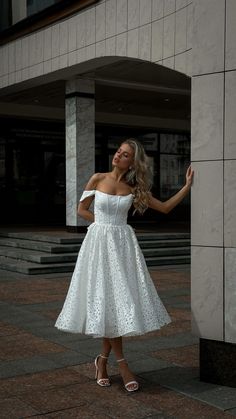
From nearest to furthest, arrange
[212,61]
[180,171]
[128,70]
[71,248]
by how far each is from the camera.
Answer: [212,61] → [71,248] → [128,70] → [180,171]

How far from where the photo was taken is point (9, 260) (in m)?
13.2

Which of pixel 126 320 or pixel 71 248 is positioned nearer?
pixel 126 320

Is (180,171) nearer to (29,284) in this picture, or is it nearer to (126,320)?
(29,284)

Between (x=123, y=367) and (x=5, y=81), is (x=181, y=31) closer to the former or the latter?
(x=5, y=81)

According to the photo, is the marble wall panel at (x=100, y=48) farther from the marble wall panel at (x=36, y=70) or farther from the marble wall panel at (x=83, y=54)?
the marble wall panel at (x=36, y=70)

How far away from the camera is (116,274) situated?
15.2 feet

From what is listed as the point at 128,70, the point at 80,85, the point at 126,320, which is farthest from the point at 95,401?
the point at 80,85

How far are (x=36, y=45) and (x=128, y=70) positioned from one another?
247cm

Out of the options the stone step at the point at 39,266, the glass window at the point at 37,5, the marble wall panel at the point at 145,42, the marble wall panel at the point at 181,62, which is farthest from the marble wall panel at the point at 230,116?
the glass window at the point at 37,5

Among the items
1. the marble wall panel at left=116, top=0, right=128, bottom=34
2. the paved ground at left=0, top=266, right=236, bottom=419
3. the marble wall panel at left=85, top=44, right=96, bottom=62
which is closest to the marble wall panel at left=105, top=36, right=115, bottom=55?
the marble wall panel at left=116, top=0, right=128, bottom=34

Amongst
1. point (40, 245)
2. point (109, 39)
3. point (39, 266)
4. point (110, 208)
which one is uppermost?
point (109, 39)

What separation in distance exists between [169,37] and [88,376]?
24.6ft

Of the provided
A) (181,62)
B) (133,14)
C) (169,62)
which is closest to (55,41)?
(133,14)

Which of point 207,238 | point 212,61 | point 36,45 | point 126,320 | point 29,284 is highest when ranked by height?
point 36,45
